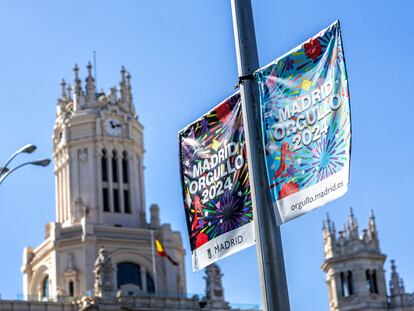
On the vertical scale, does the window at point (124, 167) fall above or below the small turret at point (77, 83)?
below

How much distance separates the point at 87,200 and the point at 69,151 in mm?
5708

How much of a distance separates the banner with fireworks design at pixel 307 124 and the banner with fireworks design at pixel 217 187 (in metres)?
0.77

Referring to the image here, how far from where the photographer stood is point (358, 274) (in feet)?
303

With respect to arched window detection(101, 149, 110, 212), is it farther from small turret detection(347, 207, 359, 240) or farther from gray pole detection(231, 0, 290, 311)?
gray pole detection(231, 0, 290, 311)

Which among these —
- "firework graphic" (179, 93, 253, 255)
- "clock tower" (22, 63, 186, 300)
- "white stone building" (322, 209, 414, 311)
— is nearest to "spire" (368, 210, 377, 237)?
"white stone building" (322, 209, 414, 311)

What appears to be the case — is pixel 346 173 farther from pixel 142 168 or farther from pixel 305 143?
pixel 142 168

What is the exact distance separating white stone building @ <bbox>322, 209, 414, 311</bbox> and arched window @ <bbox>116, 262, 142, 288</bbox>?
19.4 meters

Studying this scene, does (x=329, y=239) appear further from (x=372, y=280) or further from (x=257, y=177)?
(x=257, y=177)

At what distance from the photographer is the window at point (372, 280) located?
3654 inches

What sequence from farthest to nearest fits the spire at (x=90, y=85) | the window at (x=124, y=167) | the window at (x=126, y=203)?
the spire at (x=90, y=85) < the window at (x=124, y=167) < the window at (x=126, y=203)

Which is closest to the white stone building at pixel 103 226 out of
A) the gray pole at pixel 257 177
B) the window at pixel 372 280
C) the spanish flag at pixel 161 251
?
the spanish flag at pixel 161 251

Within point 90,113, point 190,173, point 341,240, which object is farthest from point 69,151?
point 190,173

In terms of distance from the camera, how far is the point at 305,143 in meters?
13.0

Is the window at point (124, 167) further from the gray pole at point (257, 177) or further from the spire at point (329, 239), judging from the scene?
the gray pole at point (257, 177)
